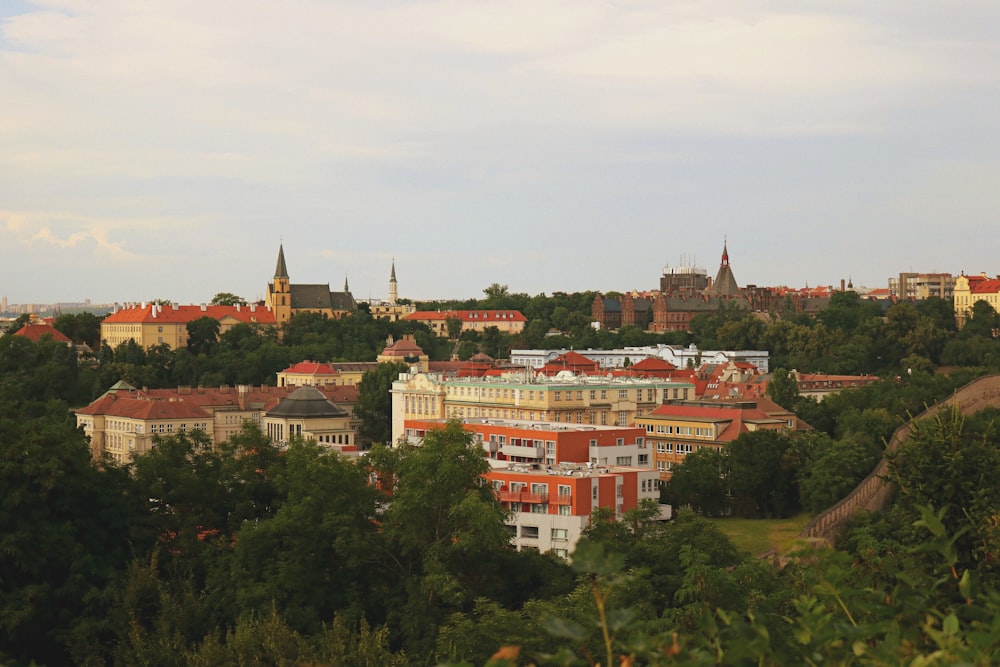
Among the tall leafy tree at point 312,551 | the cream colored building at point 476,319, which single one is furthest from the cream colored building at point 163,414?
the cream colored building at point 476,319

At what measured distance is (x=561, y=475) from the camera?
4309cm

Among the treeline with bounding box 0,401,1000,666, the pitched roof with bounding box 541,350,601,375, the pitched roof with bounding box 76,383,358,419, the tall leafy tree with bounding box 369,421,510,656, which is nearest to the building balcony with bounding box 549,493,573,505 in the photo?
the treeline with bounding box 0,401,1000,666

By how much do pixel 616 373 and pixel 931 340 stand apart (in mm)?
25449

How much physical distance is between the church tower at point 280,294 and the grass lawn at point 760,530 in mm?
92258

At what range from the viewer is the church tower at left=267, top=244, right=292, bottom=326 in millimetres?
139000

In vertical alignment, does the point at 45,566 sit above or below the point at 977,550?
below

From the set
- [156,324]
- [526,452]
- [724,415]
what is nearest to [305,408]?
[724,415]

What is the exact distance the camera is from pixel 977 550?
18656 mm

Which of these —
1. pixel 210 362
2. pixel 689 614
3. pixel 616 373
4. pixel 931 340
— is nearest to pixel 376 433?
pixel 616 373

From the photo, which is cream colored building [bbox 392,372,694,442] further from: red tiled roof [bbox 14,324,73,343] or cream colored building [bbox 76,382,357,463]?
red tiled roof [bbox 14,324,73,343]

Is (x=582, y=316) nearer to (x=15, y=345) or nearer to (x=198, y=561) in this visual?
(x=15, y=345)

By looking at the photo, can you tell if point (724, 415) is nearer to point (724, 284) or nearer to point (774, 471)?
point (774, 471)

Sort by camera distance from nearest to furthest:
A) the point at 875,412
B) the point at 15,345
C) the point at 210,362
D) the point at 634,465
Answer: the point at 634,465 < the point at 875,412 < the point at 15,345 < the point at 210,362

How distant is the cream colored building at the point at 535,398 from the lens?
66.2m
